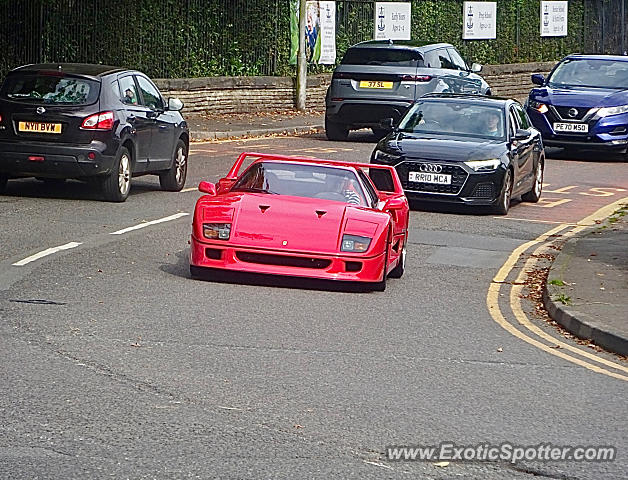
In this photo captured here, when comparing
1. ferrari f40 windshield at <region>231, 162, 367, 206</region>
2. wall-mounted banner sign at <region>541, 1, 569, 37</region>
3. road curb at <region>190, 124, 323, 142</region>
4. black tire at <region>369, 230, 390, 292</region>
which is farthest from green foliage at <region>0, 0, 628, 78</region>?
black tire at <region>369, 230, 390, 292</region>

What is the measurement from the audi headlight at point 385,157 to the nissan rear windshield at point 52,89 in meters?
3.87

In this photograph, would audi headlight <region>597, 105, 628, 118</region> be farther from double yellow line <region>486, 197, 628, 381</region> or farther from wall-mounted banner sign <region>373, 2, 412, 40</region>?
wall-mounted banner sign <region>373, 2, 412, 40</region>

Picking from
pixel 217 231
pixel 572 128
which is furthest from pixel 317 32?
pixel 217 231

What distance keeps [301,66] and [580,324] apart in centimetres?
2477

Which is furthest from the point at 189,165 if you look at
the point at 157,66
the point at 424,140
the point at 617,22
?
the point at 617,22

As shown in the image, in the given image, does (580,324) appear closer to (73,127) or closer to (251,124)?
(73,127)

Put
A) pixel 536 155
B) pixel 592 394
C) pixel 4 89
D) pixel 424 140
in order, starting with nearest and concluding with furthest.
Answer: pixel 592 394
pixel 4 89
pixel 424 140
pixel 536 155

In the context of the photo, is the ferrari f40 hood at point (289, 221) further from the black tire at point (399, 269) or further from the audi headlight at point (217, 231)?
the black tire at point (399, 269)

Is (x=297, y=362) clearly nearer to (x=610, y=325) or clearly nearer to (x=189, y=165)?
(x=610, y=325)

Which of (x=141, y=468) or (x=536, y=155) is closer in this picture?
(x=141, y=468)

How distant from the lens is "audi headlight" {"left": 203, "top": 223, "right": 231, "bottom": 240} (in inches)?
467

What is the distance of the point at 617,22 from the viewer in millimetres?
53844

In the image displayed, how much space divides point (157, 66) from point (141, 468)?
1041 inches

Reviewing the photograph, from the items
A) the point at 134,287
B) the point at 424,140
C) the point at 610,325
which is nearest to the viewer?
the point at 610,325
